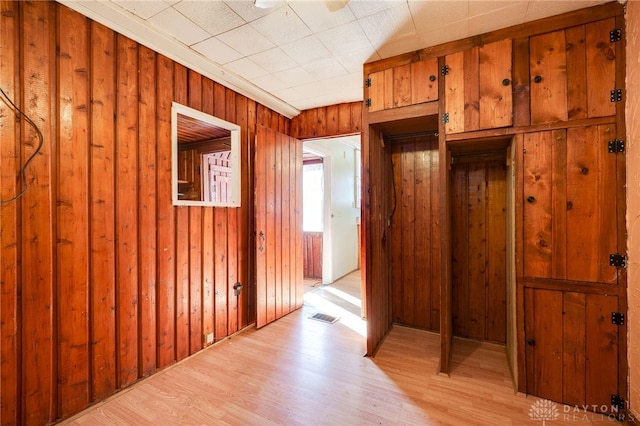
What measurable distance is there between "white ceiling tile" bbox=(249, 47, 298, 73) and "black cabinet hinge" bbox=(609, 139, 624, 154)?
253cm

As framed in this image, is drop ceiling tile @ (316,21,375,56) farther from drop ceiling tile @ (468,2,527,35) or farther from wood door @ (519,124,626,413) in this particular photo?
wood door @ (519,124,626,413)

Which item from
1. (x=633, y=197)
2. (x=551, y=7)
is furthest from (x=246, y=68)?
(x=633, y=197)

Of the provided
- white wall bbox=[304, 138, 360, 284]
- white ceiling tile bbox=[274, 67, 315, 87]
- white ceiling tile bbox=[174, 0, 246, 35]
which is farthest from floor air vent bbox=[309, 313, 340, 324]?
white ceiling tile bbox=[174, 0, 246, 35]

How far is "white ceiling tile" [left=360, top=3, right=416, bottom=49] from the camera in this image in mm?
2004

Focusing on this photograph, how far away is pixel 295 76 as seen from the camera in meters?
2.97

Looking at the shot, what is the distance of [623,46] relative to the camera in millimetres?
1843

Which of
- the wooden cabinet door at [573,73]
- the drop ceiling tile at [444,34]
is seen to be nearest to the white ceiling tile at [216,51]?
the drop ceiling tile at [444,34]

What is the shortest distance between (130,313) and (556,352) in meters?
3.15

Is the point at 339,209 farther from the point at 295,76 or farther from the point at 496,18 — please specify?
the point at 496,18

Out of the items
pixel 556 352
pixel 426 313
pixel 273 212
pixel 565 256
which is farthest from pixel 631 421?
pixel 273 212

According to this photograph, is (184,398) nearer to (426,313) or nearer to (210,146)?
(426,313)

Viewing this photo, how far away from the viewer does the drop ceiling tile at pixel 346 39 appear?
2189 millimetres

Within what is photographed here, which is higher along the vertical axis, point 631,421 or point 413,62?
point 413,62

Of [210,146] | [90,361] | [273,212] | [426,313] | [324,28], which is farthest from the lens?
[210,146]
